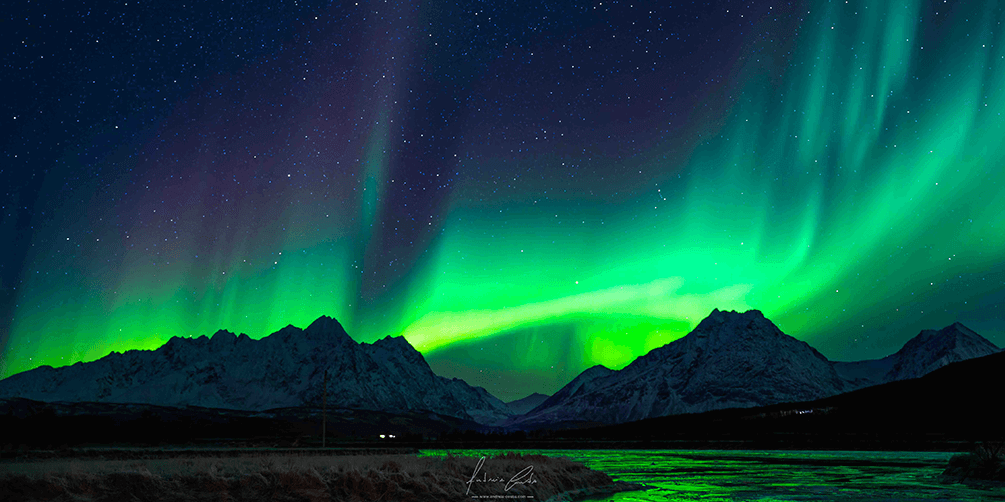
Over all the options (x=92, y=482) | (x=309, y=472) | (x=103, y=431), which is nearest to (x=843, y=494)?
(x=309, y=472)

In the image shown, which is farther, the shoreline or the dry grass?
the shoreline

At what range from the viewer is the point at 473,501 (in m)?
29.4

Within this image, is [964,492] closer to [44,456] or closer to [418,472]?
[418,472]
